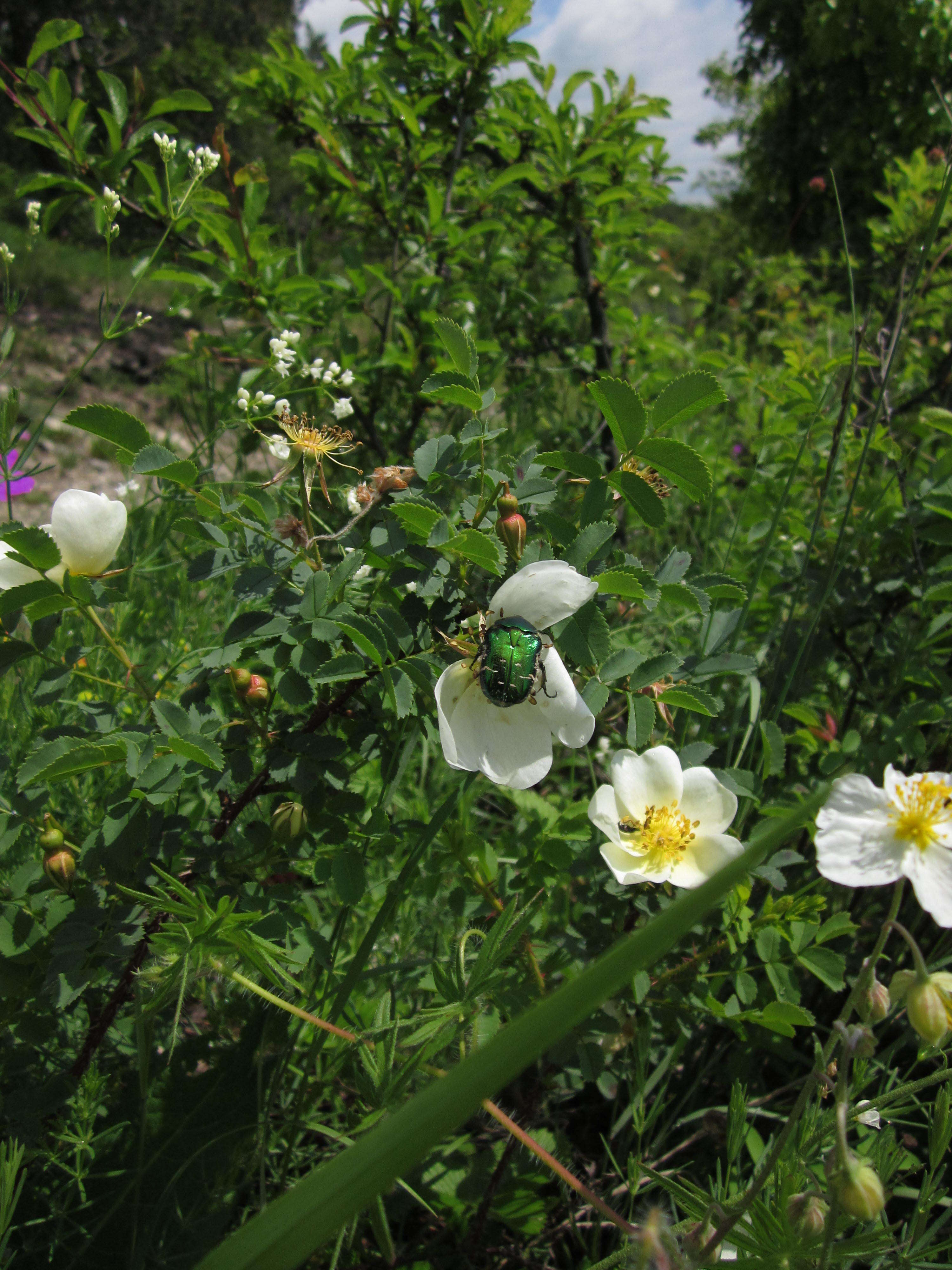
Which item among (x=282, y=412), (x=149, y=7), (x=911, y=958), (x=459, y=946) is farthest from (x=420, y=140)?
(x=149, y=7)

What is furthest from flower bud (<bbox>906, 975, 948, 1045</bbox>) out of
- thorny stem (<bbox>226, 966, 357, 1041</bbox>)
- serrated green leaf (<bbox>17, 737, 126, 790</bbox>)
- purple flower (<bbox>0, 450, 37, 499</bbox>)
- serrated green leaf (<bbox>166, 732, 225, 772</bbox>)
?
purple flower (<bbox>0, 450, 37, 499</bbox>)

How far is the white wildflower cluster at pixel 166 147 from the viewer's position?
1.10 m

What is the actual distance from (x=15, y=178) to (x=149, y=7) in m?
4.46

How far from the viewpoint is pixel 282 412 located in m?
0.83

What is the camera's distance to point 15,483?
1626mm

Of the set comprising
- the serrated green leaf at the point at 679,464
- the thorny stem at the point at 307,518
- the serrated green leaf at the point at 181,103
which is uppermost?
the serrated green leaf at the point at 181,103

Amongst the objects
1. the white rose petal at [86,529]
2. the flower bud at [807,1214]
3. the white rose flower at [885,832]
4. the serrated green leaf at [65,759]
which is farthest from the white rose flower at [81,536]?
the flower bud at [807,1214]

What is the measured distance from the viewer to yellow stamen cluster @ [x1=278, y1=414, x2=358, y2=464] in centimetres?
82

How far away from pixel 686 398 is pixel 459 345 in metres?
0.24

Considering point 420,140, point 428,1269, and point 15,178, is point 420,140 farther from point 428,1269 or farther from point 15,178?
point 15,178

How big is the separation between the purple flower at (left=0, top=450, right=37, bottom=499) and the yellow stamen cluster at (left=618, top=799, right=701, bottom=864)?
33.3 inches

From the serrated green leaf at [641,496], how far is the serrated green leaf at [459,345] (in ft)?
0.54

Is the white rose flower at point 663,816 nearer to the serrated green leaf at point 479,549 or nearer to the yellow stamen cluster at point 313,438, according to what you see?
the serrated green leaf at point 479,549

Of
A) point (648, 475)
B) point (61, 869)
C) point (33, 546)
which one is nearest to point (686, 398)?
point (648, 475)
